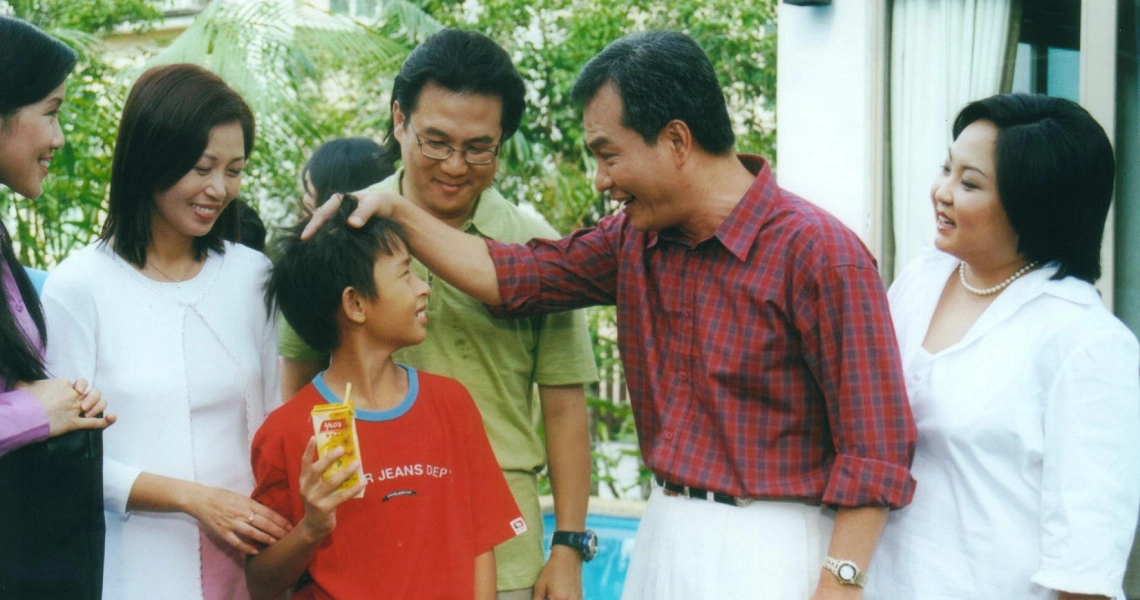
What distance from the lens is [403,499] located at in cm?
247

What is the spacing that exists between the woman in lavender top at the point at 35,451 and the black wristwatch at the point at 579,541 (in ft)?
3.46

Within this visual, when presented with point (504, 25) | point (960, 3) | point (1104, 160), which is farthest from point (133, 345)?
point (504, 25)

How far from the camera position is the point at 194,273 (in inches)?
107

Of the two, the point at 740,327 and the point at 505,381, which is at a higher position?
the point at 740,327

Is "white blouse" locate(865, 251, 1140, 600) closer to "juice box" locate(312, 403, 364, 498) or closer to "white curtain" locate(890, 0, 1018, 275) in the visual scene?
"juice box" locate(312, 403, 364, 498)

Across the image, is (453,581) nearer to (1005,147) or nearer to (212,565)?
(212,565)

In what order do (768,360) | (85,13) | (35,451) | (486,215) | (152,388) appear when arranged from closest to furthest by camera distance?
(35,451) → (768,360) → (152,388) → (486,215) → (85,13)

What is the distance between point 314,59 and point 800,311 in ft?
20.3

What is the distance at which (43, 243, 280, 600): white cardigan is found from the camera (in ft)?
8.15

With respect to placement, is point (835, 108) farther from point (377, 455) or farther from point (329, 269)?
point (377, 455)

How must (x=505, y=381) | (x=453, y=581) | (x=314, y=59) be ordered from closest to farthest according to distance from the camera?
(x=453, y=581) → (x=505, y=381) → (x=314, y=59)

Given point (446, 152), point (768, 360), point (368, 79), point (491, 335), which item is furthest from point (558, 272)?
point (368, 79)

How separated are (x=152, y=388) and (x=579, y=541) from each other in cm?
107

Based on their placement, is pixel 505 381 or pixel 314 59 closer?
pixel 505 381
